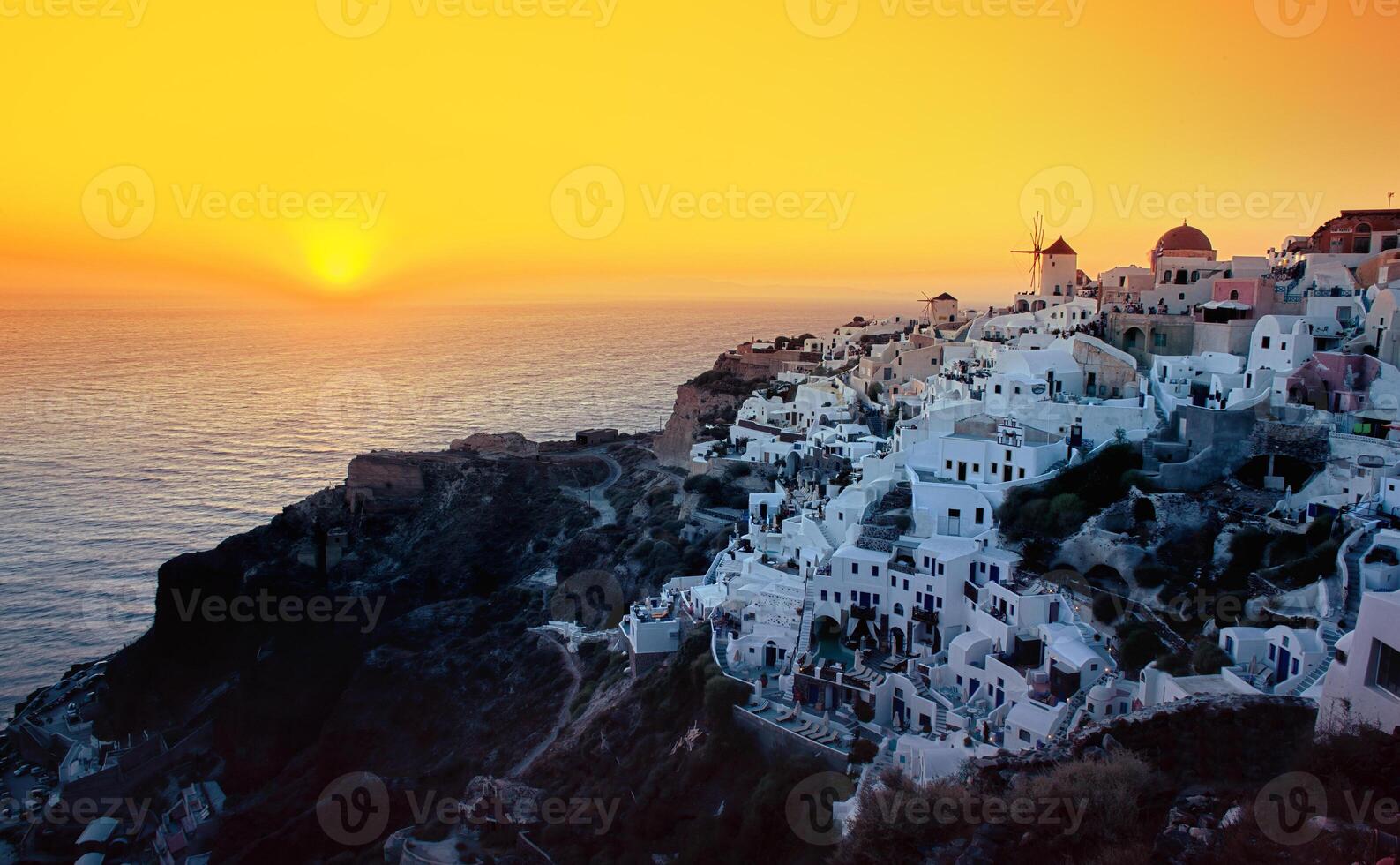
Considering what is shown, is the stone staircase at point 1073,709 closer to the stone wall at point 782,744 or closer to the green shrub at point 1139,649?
the green shrub at point 1139,649

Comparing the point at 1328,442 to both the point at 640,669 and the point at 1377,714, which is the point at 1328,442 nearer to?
the point at 1377,714

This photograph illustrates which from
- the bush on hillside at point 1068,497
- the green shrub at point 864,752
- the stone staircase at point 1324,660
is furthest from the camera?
the bush on hillside at point 1068,497

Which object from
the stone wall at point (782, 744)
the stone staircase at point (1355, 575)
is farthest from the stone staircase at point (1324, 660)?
the stone wall at point (782, 744)

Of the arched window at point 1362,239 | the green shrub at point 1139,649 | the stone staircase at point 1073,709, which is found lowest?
the stone staircase at point 1073,709

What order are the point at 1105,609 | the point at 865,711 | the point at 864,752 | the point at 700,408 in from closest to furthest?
the point at 864,752, the point at 865,711, the point at 1105,609, the point at 700,408

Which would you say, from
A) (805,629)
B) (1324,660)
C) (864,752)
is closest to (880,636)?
(805,629)

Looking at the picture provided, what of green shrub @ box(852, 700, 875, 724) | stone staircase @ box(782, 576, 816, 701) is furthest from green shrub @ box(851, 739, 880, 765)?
stone staircase @ box(782, 576, 816, 701)

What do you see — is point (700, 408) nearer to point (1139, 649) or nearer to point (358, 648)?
point (358, 648)
